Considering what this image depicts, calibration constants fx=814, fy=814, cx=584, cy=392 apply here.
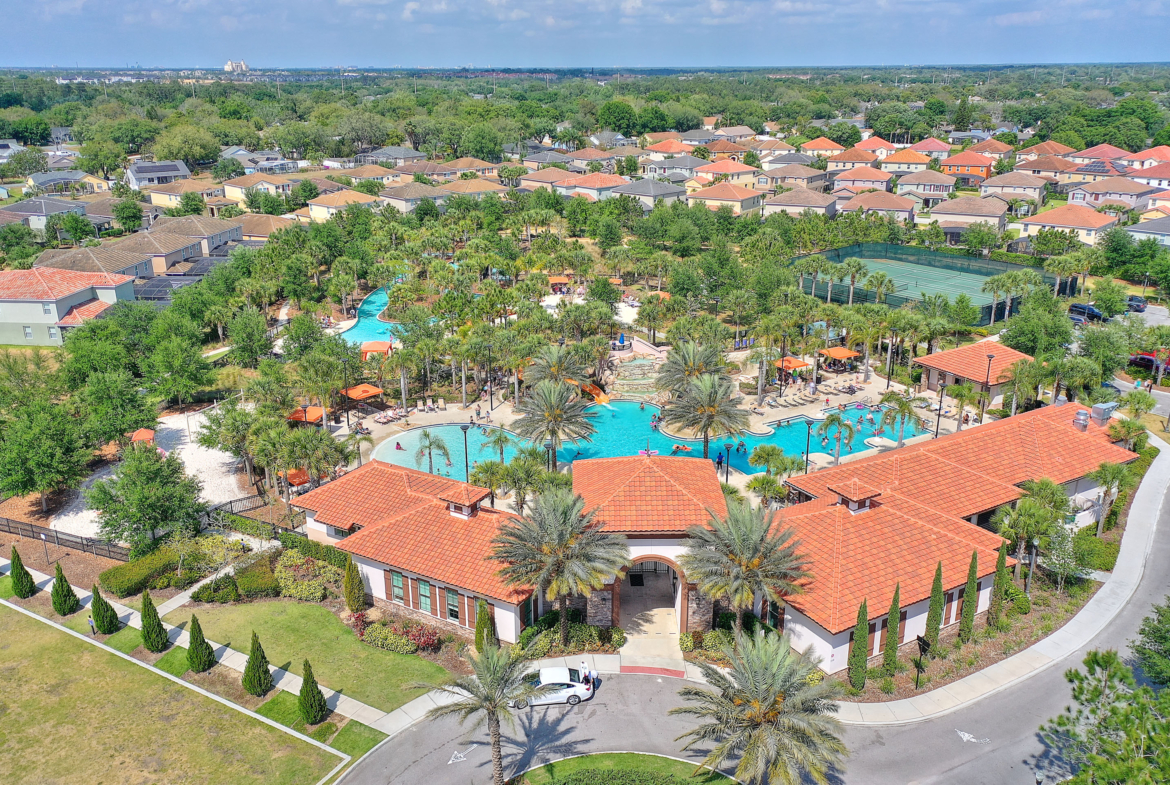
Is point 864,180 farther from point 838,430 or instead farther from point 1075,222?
point 838,430

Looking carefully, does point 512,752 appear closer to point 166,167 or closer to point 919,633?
point 919,633

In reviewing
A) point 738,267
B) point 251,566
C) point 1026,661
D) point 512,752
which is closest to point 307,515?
point 251,566

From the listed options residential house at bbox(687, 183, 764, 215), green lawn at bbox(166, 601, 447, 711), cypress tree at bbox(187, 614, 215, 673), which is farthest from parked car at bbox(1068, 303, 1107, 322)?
cypress tree at bbox(187, 614, 215, 673)

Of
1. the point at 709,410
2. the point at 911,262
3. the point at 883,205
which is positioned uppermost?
the point at 883,205

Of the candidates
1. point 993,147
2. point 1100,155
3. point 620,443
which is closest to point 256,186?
point 620,443

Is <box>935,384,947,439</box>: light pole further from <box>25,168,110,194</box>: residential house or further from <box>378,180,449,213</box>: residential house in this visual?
<box>25,168,110,194</box>: residential house

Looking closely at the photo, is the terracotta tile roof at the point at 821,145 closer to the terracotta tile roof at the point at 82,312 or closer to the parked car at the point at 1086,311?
the parked car at the point at 1086,311
